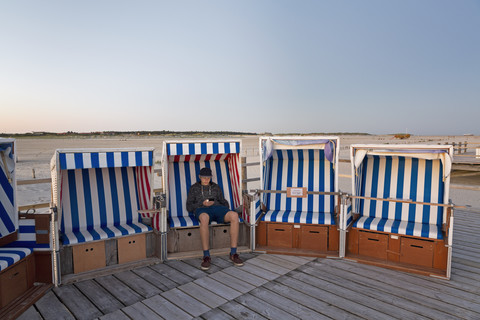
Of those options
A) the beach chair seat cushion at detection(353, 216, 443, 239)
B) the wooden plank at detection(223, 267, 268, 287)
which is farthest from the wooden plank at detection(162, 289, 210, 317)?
the beach chair seat cushion at detection(353, 216, 443, 239)

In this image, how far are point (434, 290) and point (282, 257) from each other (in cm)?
168

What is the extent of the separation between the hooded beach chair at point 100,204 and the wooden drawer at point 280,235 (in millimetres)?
1655

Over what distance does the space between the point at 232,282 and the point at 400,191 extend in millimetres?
2690

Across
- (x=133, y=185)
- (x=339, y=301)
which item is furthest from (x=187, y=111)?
(x=339, y=301)

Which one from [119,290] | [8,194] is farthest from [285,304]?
[8,194]

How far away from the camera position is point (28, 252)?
2877 mm

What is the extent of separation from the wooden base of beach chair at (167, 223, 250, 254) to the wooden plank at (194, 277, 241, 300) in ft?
2.62

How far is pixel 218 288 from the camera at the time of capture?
2965mm

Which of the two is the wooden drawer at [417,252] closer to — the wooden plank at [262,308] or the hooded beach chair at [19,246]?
the wooden plank at [262,308]

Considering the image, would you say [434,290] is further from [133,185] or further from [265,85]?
[265,85]

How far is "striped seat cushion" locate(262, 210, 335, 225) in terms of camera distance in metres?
3.92

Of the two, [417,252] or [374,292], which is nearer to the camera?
[374,292]

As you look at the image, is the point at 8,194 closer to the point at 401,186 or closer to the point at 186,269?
the point at 186,269

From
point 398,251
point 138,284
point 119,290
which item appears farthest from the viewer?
point 398,251
